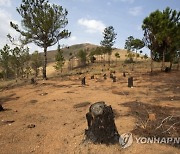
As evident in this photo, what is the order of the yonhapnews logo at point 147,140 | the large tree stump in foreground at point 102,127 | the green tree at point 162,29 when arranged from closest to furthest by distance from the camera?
1. the yonhapnews logo at point 147,140
2. the large tree stump in foreground at point 102,127
3. the green tree at point 162,29

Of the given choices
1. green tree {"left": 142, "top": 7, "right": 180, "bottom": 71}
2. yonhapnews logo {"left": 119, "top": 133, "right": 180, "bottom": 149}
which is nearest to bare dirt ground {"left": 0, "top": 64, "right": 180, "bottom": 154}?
yonhapnews logo {"left": 119, "top": 133, "right": 180, "bottom": 149}

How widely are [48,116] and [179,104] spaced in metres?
7.12

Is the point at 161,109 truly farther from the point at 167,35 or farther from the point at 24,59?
the point at 24,59

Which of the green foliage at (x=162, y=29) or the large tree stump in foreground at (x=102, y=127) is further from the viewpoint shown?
the green foliage at (x=162, y=29)

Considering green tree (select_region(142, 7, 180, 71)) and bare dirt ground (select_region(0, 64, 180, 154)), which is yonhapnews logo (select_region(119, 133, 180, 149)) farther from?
green tree (select_region(142, 7, 180, 71))

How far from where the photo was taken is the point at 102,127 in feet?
23.8

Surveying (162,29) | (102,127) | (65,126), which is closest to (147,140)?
(102,127)

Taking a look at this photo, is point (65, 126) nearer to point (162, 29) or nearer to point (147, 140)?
point (147, 140)

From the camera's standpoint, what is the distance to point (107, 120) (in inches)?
289

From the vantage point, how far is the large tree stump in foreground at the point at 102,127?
7207 mm

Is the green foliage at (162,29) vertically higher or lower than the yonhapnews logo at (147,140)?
higher

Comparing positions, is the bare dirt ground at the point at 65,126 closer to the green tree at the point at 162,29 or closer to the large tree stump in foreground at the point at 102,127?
the large tree stump in foreground at the point at 102,127

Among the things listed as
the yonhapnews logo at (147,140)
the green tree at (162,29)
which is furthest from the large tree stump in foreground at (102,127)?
the green tree at (162,29)

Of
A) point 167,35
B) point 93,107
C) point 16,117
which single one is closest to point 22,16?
point 167,35
